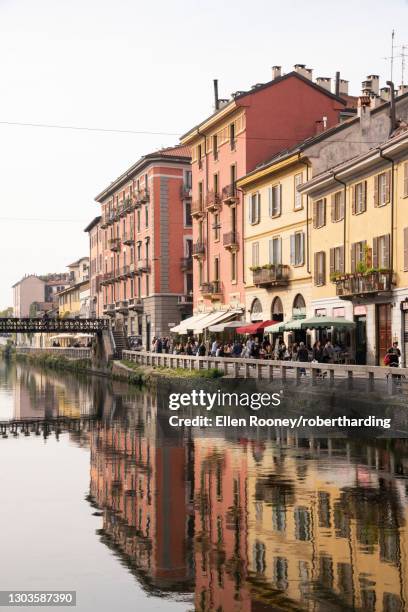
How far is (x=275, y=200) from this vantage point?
5366cm

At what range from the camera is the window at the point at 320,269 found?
47312 mm

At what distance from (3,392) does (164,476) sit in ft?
135

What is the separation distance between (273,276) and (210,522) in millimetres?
35917

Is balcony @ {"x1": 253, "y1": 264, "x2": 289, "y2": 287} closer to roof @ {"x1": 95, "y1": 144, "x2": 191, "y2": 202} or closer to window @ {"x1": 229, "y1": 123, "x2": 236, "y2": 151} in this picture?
window @ {"x1": 229, "y1": 123, "x2": 236, "y2": 151}

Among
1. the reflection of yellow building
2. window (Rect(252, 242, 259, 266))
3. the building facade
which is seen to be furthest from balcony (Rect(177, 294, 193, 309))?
the reflection of yellow building

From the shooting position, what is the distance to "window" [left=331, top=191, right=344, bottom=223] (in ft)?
149

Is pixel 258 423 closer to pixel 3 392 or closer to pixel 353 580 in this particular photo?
pixel 353 580

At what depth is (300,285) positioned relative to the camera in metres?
50.8

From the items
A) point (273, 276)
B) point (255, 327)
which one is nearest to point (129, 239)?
point (273, 276)

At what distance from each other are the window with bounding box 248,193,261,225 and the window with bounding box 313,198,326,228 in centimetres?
797

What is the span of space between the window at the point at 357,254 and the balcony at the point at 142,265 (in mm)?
36946

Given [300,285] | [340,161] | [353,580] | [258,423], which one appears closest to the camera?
[353,580]

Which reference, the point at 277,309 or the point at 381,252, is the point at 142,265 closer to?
the point at 277,309

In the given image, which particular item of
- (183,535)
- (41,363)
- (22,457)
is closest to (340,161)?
(22,457)
